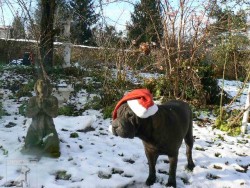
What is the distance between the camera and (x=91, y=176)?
388cm

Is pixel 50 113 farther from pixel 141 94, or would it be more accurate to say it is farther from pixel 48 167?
pixel 141 94

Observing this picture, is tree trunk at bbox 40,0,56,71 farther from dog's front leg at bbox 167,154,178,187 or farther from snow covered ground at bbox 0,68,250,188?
dog's front leg at bbox 167,154,178,187

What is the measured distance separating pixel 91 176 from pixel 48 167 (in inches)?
23.7

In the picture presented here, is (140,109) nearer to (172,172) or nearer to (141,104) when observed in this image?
(141,104)

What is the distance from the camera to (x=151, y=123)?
323 cm

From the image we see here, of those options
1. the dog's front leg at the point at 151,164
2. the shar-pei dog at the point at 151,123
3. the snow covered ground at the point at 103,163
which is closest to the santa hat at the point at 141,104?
the shar-pei dog at the point at 151,123

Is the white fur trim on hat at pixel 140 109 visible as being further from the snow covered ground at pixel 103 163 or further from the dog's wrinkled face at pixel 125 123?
the snow covered ground at pixel 103 163

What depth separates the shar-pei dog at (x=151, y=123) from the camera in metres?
3.00

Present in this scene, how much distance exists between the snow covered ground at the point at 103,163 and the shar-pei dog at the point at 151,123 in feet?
1.65

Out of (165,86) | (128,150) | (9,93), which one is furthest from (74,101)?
(128,150)

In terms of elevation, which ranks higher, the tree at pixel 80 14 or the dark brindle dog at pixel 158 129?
the tree at pixel 80 14

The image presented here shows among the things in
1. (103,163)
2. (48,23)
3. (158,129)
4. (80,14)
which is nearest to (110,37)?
(80,14)

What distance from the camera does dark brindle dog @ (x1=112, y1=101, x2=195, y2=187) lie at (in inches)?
119

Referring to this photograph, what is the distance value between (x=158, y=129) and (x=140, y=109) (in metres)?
0.45
